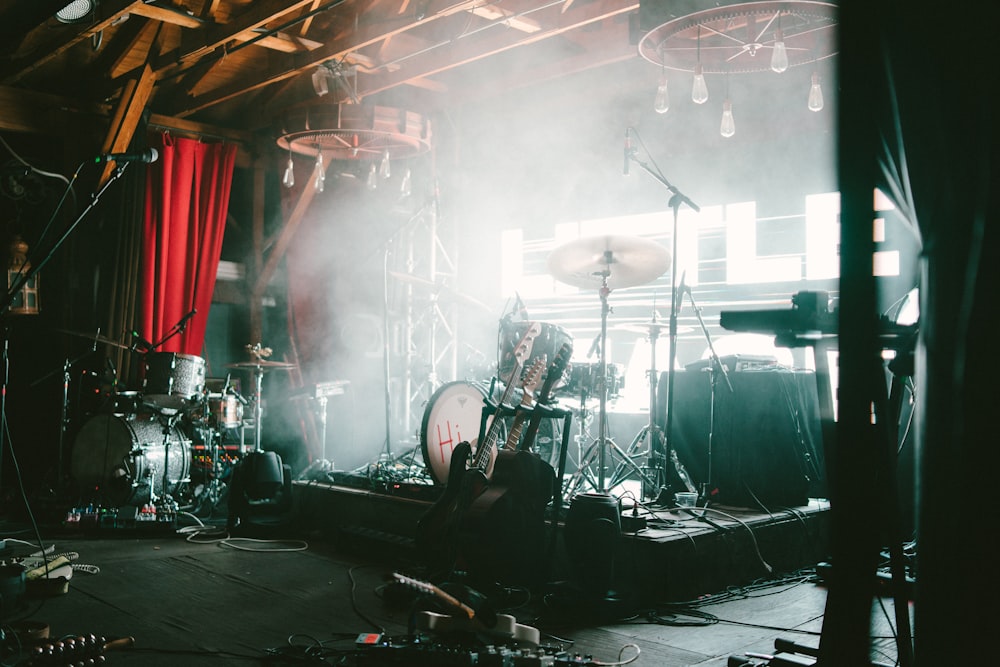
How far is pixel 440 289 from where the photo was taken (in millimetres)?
7809

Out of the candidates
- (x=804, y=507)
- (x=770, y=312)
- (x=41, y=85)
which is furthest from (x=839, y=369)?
(x=41, y=85)

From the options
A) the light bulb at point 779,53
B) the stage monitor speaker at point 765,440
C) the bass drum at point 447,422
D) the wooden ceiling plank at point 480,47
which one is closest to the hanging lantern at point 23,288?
the wooden ceiling plank at point 480,47

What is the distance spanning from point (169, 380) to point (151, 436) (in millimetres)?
484

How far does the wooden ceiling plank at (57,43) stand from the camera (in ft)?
19.1

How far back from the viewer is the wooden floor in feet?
9.61

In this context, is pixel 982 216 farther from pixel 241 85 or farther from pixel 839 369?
pixel 241 85

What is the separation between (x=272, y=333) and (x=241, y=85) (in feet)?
9.05

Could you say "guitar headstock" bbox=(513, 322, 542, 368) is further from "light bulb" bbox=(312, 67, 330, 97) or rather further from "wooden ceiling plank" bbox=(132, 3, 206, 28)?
"wooden ceiling plank" bbox=(132, 3, 206, 28)

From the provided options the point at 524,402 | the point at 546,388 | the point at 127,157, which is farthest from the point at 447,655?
the point at 127,157

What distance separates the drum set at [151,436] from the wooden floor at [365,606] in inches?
34.3

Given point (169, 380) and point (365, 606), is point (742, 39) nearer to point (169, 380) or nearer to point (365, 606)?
point (365, 606)

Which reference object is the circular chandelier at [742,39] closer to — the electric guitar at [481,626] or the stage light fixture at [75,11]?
the electric guitar at [481,626]

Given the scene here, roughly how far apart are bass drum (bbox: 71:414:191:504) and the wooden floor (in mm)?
825

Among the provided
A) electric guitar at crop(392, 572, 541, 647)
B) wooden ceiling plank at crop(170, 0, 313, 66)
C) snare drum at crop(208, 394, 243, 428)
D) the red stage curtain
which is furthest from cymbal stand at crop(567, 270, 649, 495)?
the red stage curtain
